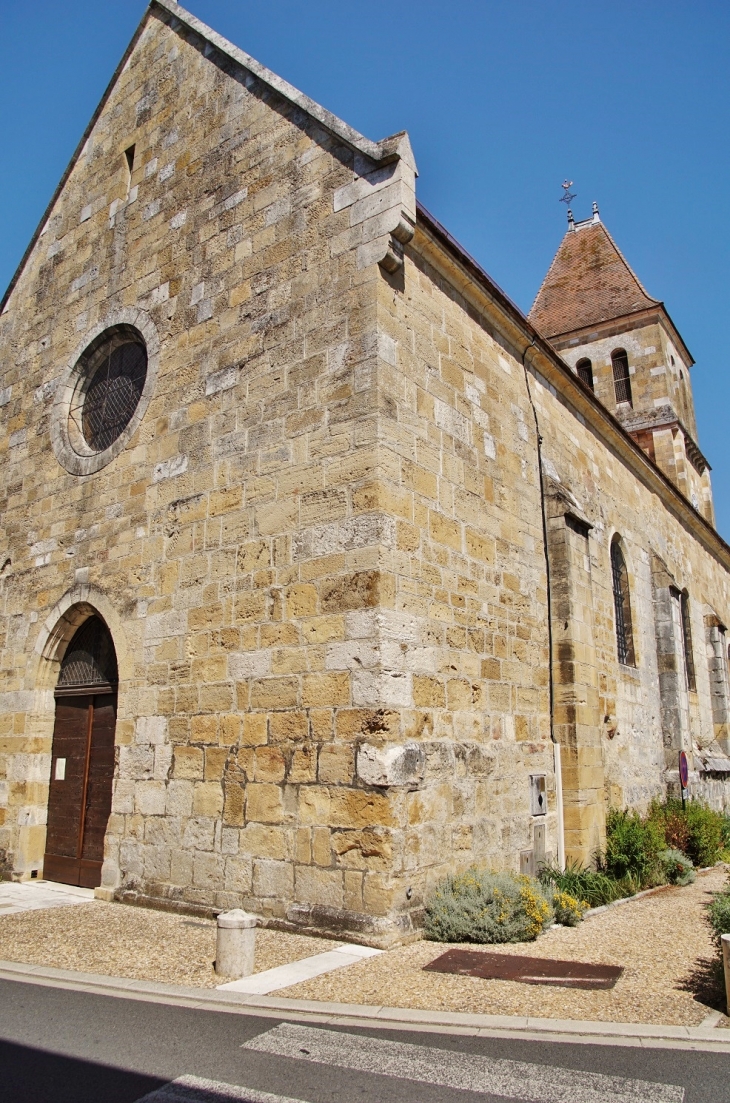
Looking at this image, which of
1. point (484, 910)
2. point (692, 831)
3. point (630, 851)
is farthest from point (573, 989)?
point (692, 831)

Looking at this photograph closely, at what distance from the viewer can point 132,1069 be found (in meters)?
Answer: 3.52

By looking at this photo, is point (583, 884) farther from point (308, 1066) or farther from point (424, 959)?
point (308, 1066)

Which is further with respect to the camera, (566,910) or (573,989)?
(566,910)

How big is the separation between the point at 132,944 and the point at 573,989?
10.1ft

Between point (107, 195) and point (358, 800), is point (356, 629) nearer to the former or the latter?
point (358, 800)

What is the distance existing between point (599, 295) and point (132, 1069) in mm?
22470

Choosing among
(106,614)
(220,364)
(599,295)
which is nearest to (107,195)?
(220,364)

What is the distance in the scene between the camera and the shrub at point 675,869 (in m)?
9.20

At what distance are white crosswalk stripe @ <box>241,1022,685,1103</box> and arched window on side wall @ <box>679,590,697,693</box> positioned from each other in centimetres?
1309

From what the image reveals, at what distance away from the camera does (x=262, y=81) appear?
8156 mm

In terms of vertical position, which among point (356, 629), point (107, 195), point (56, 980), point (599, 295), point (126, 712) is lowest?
point (56, 980)

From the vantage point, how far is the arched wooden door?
8398 millimetres

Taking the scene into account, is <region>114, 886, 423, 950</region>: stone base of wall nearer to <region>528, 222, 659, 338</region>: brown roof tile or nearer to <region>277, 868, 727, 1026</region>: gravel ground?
<region>277, 868, 727, 1026</region>: gravel ground

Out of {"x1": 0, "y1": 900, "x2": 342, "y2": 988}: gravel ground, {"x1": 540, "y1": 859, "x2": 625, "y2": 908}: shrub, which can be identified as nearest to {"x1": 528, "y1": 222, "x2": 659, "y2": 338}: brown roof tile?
{"x1": 540, "y1": 859, "x2": 625, "y2": 908}: shrub
